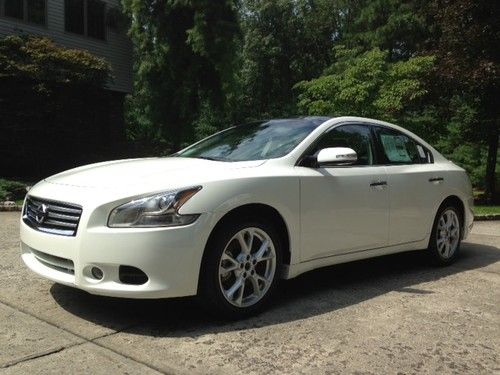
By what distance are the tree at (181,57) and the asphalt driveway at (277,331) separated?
14.3 metres

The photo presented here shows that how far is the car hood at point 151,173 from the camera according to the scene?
3789 mm

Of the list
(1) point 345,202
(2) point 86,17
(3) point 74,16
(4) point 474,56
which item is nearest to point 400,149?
(1) point 345,202

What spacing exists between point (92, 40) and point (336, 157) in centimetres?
1748

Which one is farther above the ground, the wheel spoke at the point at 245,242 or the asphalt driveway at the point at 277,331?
the wheel spoke at the point at 245,242

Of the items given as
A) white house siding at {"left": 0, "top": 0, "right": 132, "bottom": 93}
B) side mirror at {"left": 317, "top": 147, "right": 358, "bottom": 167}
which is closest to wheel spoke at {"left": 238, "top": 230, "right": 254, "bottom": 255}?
side mirror at {"left": 317, "top": 147, "right": 358, "bottom": 167}

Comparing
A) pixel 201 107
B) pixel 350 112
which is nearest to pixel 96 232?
pixel 350 112

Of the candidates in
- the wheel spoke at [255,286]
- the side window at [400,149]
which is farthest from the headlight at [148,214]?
the side window at [400,149]

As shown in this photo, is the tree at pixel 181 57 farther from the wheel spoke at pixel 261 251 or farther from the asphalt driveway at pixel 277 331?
the wheel spoke at pixel 261 251

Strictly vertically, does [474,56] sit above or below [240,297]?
above

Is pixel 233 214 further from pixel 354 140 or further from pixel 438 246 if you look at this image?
pixel 438 246

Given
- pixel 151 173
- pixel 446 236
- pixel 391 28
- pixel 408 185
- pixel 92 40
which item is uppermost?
pixel 391 28

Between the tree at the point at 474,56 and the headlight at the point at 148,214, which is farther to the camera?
the tree at the point at 474,56

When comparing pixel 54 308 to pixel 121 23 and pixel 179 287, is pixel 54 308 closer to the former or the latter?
pixel 179 287

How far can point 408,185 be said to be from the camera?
A: 5293mm
